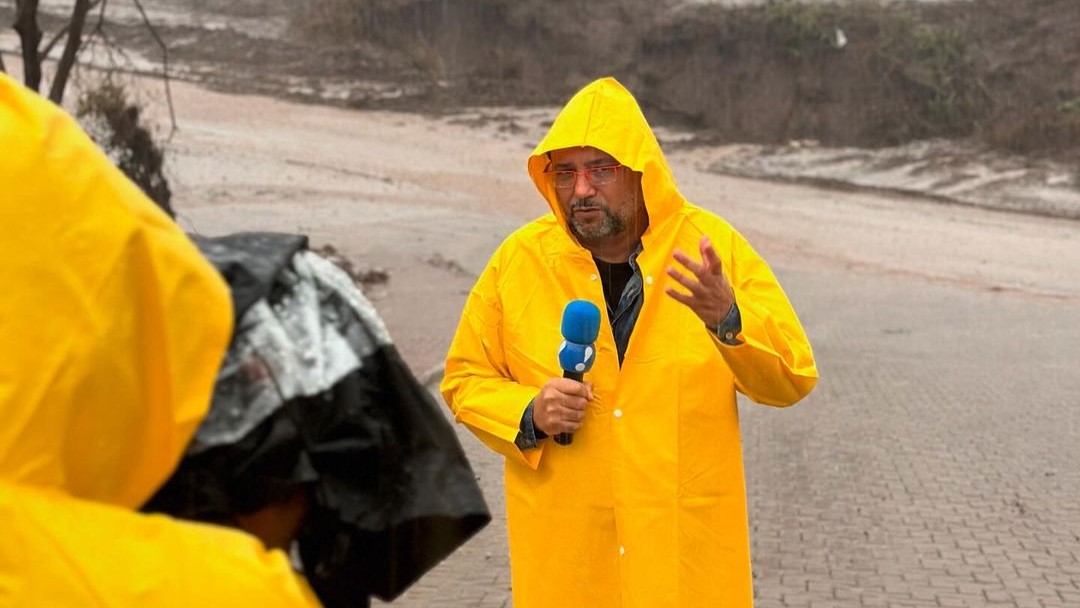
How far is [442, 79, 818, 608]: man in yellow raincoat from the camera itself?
130 inches

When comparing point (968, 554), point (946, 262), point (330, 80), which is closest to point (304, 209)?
point (946, 262)

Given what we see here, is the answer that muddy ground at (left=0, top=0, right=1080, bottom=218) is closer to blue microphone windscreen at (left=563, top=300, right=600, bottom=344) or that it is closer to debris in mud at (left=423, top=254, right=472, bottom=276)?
debris in mud at (left=423, top=254, right=472, bottom=276)

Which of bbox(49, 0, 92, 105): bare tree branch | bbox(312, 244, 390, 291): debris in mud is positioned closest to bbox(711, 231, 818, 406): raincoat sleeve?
bbox(49, 0, 92, 105): bare tree branch

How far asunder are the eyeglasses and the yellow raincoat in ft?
6.78

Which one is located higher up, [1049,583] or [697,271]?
[697,271]

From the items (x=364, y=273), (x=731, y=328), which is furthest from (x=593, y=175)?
(x=364, y=273)

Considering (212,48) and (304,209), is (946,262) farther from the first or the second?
(212,48)

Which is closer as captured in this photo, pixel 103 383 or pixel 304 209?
pixel 103 383

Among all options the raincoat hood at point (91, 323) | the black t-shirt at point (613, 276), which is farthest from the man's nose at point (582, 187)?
the raincoat hood at point (91, 323)

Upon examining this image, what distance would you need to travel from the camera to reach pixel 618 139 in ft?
11.8

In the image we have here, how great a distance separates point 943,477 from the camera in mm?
9297

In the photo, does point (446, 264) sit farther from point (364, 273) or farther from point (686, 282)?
point (686, 282)

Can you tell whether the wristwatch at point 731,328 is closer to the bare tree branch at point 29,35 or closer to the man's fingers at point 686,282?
the man's fingers at point 686,282

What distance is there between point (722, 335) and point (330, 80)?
3877 cm
